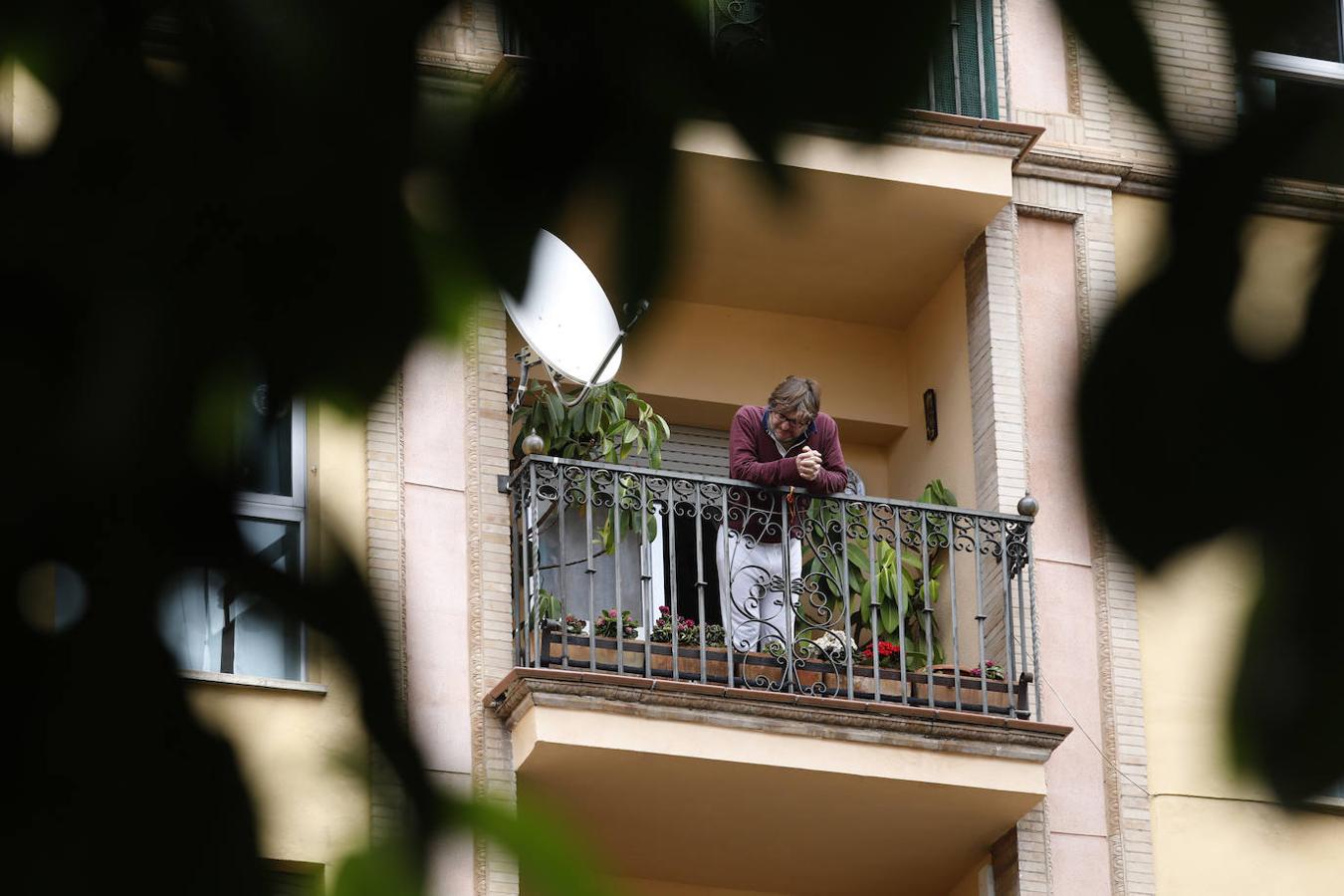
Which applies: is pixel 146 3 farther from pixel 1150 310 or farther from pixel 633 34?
pixel 1150 310

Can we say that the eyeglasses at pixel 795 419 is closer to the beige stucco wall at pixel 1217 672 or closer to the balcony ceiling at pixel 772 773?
the balcony ceiling at pixel 772 773

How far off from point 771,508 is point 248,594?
9.64 meters

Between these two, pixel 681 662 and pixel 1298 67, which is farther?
pixel 681 662

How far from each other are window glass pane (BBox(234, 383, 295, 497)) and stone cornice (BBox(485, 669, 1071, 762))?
866cm

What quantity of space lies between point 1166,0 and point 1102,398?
0.28 metres

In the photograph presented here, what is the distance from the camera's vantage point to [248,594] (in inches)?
83.7

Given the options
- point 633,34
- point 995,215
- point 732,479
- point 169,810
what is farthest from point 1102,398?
point 995,215

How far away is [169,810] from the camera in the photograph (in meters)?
1.99

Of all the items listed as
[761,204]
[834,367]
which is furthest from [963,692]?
[761,204]

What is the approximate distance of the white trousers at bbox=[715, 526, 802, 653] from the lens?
37.9 feet

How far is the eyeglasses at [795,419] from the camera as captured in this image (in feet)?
37.6

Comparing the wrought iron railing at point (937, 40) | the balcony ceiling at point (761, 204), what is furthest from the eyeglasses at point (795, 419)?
the wrought iron railing at point (937, 40)

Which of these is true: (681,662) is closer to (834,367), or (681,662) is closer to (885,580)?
(885,580)

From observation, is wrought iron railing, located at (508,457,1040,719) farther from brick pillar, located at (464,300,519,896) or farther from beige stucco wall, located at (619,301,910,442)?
beige stucco wall, located at (619,301,910,442)
